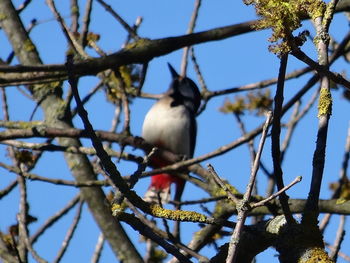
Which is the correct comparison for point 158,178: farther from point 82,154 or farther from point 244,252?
point 244,252

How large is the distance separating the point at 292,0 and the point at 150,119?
247 inches

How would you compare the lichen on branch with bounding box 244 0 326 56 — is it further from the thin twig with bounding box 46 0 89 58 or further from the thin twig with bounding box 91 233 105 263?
the thin twig with bounding box 91 233 105 263

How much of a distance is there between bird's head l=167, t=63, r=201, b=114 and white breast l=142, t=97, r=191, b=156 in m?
0.20

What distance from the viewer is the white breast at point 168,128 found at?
319 inches

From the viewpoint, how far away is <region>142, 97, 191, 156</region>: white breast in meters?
8.10

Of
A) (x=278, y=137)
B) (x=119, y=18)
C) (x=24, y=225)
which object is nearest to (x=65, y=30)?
(x=119, y=18)

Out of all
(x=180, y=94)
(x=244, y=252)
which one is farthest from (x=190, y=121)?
(x=244, y=252)

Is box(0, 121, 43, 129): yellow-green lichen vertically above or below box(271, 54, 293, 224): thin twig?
above

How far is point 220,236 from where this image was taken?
4699 mm

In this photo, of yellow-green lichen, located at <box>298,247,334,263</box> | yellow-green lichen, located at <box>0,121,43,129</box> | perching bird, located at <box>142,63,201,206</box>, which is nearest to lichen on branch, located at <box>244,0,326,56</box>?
yellow-green lichen, located at <box>298,247,334,263</box>

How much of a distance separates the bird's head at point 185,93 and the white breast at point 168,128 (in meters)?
0.20

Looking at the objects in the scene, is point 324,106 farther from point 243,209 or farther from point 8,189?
point 8,189

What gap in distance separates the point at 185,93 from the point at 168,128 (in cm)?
79

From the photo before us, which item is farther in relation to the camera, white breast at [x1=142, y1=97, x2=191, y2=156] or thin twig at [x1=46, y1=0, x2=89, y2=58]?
white breast at [x1=142, y1=97, x2=191, y2=156]
